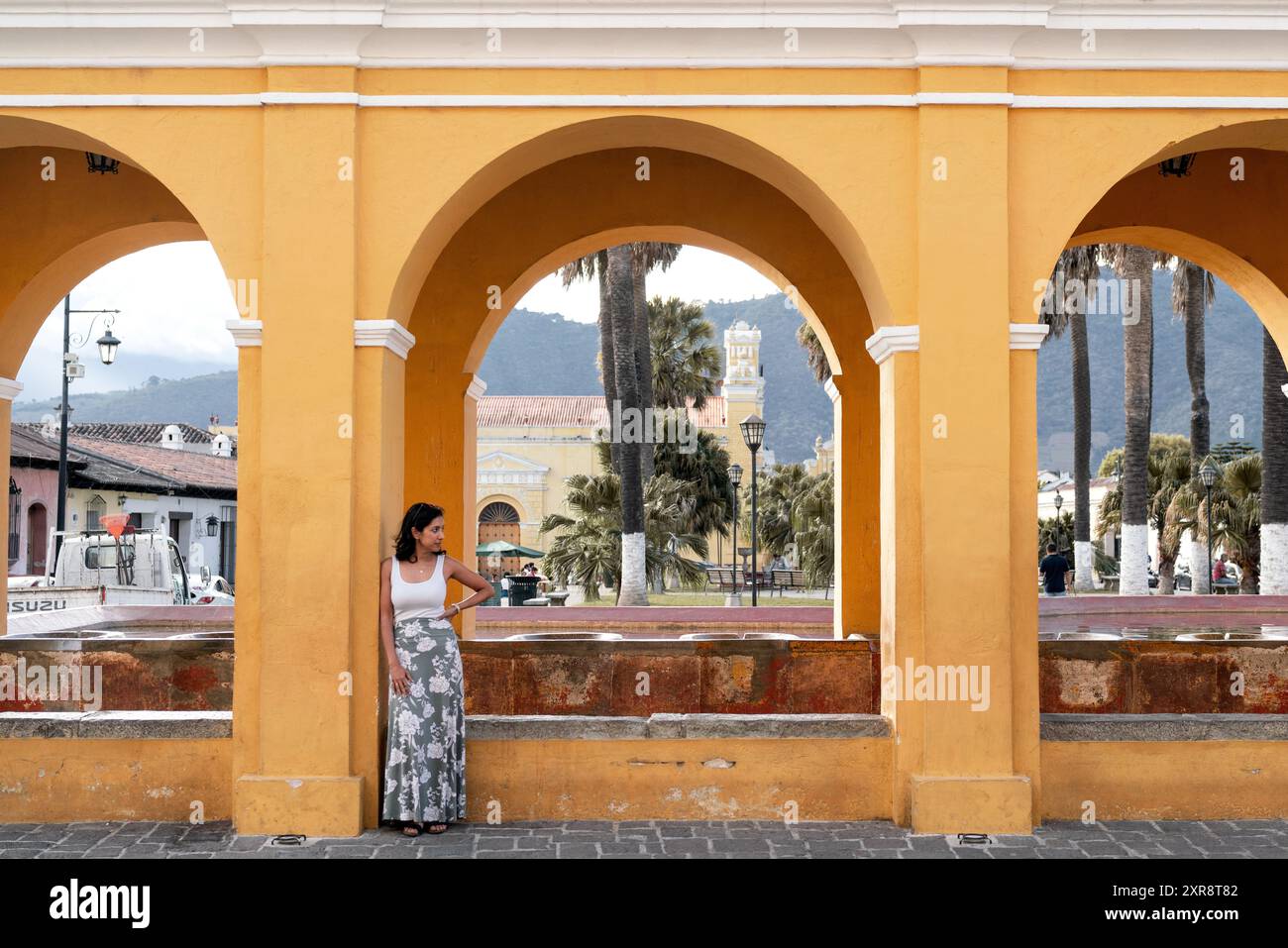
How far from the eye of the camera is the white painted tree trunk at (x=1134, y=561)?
2177 centimetres

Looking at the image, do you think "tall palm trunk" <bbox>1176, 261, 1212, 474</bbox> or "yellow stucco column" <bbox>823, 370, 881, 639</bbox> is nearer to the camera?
"yellow stucco column" <bbox>823, 370, 881, 639</bbox>

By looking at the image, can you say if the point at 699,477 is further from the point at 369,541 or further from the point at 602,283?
the point at 369,541

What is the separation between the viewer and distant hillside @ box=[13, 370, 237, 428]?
140 m

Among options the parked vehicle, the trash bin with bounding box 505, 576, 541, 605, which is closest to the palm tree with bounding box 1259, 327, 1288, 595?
the trash bin with bounding box 505, 576, 541, 605

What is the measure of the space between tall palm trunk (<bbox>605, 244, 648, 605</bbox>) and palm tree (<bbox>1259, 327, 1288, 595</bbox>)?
11.1 m

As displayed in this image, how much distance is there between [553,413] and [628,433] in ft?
125

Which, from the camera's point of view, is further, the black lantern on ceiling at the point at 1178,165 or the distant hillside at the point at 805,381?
the distant hillside at the point at 805,381

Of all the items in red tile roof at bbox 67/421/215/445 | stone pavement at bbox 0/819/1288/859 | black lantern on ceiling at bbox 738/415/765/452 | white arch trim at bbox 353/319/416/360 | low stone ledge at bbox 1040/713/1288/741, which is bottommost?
stone pavement at bbox 0/819/1288/859

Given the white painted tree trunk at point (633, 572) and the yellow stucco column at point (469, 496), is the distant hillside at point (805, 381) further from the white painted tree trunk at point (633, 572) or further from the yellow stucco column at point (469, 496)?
the yellow stucco column at point (469, 496)

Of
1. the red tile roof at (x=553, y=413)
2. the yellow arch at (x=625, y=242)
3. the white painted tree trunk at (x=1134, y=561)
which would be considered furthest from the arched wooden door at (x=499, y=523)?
the yellow arch at (x=625, y=242)

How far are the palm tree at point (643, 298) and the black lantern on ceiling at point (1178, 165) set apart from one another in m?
12.2

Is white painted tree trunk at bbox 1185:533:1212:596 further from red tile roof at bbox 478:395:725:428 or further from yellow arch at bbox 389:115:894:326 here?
red tile roof at bbox 478:395:725:428

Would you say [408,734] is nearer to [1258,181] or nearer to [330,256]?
[330,256]

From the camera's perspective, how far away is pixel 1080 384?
25.0m
